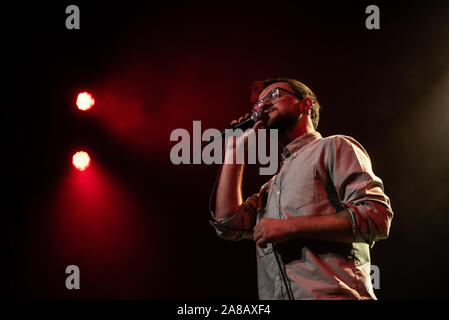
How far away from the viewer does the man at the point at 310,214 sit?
1353 mm

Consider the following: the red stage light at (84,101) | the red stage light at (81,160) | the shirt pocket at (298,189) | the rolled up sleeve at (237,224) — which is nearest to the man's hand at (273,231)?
the shirt pocket at (298,189)

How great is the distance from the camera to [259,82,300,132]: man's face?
1.90 m

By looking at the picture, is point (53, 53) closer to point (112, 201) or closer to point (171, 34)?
point (171, 34)

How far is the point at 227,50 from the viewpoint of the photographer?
123 inches

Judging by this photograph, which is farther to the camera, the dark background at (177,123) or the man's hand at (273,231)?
the dark background at (177,123)

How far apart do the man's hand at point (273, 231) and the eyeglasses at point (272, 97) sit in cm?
69

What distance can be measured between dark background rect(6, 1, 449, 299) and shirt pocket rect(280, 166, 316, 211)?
1.30 metres

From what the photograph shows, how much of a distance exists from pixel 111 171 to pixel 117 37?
3.50ft

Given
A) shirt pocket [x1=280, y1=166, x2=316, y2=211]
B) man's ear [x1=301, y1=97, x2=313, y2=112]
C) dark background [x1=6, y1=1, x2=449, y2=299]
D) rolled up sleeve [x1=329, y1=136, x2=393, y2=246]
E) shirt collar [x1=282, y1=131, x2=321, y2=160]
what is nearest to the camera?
rolled up sleeve [x1=329, y1=136, x2=393, y2=246]

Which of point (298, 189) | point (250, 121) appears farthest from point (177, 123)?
point (298, 189)

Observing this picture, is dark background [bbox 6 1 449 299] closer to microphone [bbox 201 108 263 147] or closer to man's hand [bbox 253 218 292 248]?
microphone [bbox 201 108 263 147]

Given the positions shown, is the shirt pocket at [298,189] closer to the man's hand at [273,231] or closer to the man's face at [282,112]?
the man's hand at [273,231]

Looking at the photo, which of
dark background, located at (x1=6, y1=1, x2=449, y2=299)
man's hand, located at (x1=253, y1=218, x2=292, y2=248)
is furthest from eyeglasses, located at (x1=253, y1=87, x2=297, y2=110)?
dark background, located at (x1=6, y1=1, x2=449, y2=299)
